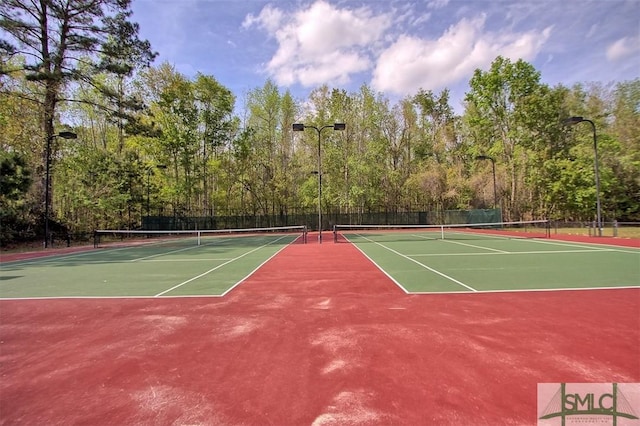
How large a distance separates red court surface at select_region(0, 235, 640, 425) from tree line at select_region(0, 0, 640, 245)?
24265mm

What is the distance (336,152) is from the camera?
3766 cm

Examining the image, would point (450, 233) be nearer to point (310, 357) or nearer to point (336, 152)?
point (336, 152)

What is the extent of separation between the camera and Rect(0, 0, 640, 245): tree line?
1156 inches

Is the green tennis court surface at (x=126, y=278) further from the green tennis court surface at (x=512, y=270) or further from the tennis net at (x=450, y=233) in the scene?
the tennis net at (x=450, y=233)

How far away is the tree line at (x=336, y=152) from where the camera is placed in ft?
96.3

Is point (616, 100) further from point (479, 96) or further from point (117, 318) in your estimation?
point (117, 318)

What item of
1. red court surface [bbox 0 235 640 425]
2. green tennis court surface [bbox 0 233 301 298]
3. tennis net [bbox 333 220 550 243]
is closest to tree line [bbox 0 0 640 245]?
tennis net [bbox 333 220 550 243]

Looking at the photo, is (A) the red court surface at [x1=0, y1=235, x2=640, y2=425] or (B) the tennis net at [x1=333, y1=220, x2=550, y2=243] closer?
(A) the red court surface at [x1=0, y1=235, x2=640, y2=425]

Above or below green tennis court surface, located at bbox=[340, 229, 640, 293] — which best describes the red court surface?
below

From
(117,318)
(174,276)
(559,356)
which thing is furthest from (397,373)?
(174,276)

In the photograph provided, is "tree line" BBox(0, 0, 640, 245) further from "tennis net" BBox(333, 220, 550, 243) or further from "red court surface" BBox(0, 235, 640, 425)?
"red court surface" BBox(0, 235, 640, 425)

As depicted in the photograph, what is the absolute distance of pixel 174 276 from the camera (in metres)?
9.73

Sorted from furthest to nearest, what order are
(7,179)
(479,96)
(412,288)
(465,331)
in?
1. (479,96)
2. (7,179)
3. (412,288)
4. (465,331)

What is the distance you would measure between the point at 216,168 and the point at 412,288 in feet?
112
